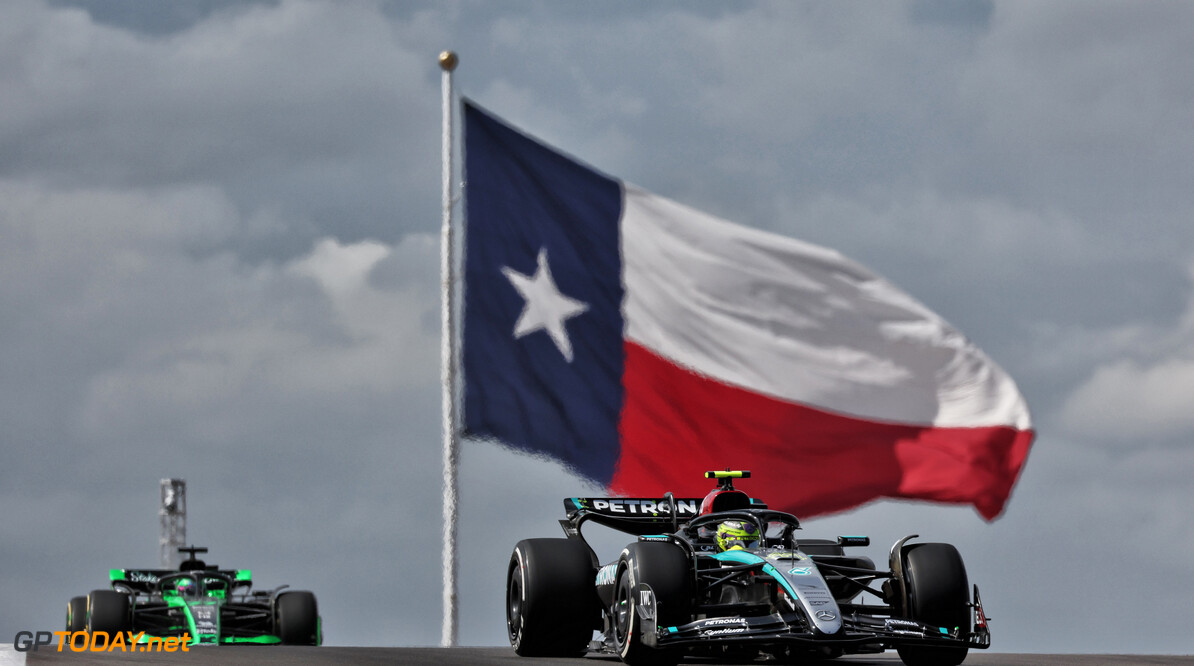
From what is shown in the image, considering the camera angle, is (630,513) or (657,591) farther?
(630,513)

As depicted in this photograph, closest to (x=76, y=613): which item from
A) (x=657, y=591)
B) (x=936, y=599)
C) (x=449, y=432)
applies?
(x=449, y=432)

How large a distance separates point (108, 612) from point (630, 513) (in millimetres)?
12581

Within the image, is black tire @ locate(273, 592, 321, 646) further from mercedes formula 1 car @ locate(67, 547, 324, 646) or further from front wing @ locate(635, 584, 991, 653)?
front wing @ locate(635, 584, 991, 653)

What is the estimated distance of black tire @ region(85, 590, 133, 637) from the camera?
27.5 meters

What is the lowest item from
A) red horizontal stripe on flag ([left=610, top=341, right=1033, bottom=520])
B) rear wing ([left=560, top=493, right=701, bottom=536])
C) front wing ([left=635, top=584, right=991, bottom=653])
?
front wing ([left=635, top=584, right=991, bottom=653])

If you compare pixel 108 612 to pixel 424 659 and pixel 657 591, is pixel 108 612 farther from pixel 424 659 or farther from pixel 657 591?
pixel 657 591

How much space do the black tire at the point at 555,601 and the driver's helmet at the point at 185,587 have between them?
16677 millimetres

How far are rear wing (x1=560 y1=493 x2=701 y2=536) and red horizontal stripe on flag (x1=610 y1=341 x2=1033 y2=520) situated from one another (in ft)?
20.9

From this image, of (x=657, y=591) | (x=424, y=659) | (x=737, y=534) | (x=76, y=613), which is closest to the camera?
(x=657, y=591)

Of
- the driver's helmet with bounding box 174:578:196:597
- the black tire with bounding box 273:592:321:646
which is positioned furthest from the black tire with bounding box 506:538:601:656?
the driver's helmet with bounding box 174:578:196:597

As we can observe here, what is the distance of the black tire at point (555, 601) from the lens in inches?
664

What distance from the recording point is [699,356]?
27203 mm

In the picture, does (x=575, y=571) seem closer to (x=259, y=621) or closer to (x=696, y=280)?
(x=696, y=280)

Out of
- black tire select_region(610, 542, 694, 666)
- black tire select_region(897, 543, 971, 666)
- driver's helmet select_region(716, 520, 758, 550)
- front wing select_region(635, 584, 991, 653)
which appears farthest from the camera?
driver's helmet select_region(716, 520, 758, 550)
